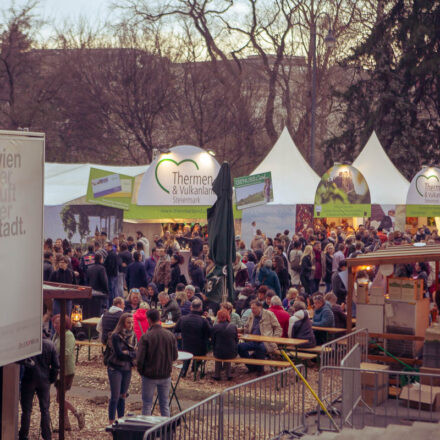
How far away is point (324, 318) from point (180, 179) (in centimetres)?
558

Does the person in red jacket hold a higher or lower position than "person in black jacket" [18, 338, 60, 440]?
higher

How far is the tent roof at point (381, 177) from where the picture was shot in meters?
30.5

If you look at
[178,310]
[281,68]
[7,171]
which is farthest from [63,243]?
[281,68]

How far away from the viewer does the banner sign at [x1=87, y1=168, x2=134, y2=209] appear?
23.3m

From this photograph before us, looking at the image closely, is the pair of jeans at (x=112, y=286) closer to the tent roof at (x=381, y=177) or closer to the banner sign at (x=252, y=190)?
the banner sign at (x=252, y=190)

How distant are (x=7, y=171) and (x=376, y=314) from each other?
24.5ft

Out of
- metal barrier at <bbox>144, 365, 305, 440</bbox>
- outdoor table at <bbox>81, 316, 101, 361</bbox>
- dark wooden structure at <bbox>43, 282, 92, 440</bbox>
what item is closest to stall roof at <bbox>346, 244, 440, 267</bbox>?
metal barrier at <bbox>144, 365, 305, 440</bbox>

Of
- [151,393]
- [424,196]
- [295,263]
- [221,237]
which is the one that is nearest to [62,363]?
[151,393]

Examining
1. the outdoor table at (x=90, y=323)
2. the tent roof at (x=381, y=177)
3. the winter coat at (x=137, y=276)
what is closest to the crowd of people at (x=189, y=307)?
the winter coat at (x=137, y=276)

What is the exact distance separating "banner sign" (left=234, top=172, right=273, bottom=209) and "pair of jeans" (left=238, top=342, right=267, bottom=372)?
8.95m

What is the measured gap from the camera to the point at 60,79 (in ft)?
142

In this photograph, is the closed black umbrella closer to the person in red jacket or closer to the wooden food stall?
the person in red jacket

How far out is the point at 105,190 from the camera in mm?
23391

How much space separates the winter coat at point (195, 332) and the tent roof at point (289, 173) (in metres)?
16.0
